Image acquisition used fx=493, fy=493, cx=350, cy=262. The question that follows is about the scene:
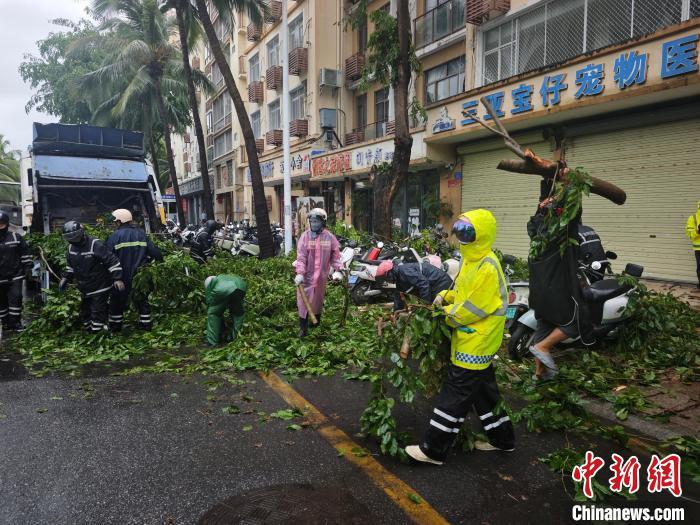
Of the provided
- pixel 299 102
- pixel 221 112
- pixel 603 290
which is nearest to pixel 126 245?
pixel 603 290

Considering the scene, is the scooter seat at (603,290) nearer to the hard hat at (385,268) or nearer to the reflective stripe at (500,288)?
the reflective stripe at (500,288)

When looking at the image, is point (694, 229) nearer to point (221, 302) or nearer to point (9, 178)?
point (221, 302)

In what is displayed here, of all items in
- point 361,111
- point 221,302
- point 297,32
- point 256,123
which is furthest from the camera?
point 256,123

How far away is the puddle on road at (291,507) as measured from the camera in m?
2.69

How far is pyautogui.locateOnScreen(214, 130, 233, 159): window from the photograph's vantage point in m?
37.2

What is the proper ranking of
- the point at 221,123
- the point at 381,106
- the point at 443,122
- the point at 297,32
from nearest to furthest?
the point at 443,122 → the point at 381,106 → the point at 297,32 → the point at 221,123

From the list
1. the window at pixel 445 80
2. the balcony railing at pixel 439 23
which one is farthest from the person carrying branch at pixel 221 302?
the balcony railing at pixel 439 23

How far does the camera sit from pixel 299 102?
24.8 m

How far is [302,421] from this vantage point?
13.1 ft

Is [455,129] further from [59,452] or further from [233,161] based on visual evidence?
[233,161]

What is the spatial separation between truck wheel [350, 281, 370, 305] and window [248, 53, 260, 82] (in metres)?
24.5

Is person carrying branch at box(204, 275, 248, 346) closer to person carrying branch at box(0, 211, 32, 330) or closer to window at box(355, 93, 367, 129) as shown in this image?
person carrying branch at box(0, 211, 32, 330)

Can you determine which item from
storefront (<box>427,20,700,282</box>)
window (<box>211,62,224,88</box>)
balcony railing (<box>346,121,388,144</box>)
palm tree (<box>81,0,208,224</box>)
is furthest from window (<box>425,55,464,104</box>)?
window (<box>211,62,224,88</box>)

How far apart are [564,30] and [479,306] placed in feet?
39.5
